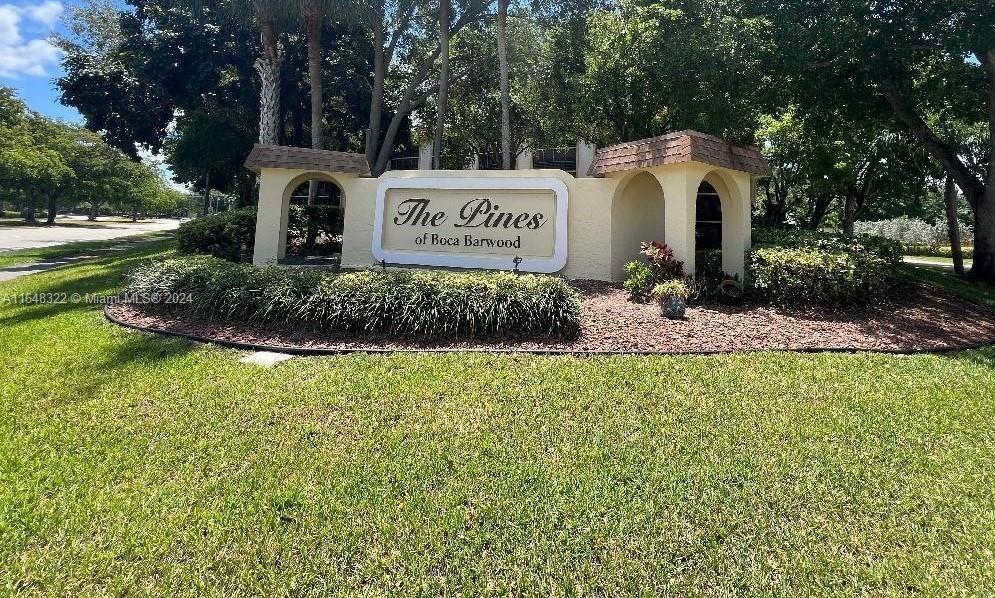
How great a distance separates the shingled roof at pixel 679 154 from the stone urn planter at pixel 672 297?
6.67 feet

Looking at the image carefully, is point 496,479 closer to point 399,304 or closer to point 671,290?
point 399,304

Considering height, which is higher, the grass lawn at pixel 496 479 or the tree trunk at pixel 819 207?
the tree trunk at pixel 819 207

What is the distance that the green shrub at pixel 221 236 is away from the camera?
1159cm

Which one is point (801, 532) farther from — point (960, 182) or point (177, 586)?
point (960, 182)

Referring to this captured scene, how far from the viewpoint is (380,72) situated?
57.9 feet

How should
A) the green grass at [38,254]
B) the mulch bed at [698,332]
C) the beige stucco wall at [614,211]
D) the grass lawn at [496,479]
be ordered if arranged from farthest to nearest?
1. the green grass at [38,254]
2. the beige stucco wall at [614,211]
3. the mulch bed at [698,332]
4. the grass lawn at [496,479]

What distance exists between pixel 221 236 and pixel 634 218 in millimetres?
10144

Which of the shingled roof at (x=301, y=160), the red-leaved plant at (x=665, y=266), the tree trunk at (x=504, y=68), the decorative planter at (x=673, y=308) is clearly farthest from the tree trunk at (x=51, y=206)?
the decorative planter at (x=673, y=308)

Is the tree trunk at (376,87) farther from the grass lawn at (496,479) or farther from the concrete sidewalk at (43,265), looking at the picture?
the grass lawn at (496,479)

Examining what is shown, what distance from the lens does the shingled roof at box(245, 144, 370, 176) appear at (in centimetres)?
1030

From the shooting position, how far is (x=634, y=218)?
9.59 m

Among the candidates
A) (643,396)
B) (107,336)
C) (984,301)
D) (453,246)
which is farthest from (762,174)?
(107,336)

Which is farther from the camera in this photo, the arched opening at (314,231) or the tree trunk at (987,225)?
the arched opening at (314,231)

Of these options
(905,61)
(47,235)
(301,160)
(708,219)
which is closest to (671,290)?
Answer: (708,219)
